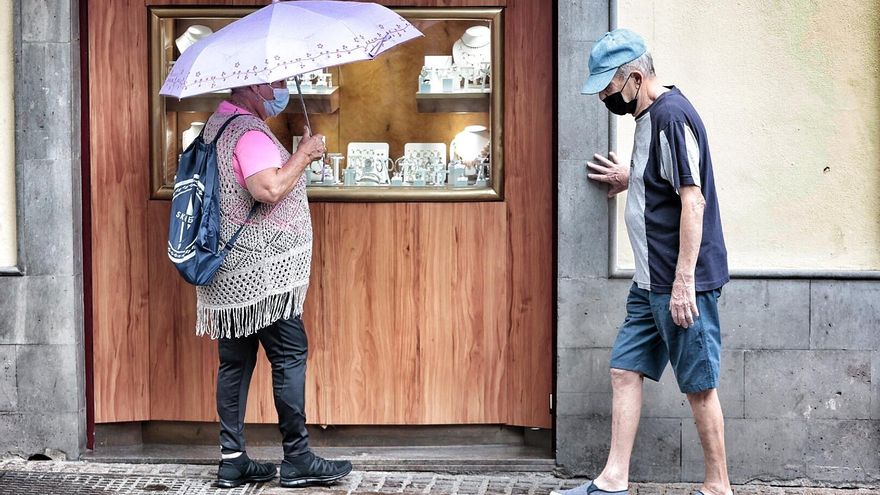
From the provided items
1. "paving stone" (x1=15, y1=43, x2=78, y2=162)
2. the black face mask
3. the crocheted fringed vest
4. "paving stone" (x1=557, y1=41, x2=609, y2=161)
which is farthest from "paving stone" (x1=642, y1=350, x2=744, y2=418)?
"paving stone" (x1=15, y1=43, x2=78, y2=162)

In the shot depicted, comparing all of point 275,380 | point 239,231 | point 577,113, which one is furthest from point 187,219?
point 577,113

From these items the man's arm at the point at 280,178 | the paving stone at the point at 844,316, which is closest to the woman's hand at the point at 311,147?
the man's arm at the point at 280,178

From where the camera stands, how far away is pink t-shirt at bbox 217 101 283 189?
5.21m

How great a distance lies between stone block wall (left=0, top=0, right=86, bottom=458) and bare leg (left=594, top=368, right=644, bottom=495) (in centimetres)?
257

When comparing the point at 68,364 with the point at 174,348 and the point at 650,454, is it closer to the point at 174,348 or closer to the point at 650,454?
the point at 174,348

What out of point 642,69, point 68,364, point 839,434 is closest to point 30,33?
point 68,364

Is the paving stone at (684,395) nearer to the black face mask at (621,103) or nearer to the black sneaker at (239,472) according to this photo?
the black face mask at (621,103)

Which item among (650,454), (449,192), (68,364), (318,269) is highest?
(449,192)

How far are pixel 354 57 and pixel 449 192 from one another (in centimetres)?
127

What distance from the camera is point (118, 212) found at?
6.05 m

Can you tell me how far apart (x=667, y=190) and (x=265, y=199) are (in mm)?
1662

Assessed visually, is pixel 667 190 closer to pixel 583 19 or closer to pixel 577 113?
pixel 577 113

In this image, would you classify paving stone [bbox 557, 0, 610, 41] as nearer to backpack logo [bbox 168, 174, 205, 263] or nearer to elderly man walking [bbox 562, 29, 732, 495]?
elderly man walking [bbox 562, 29, 732, 495]

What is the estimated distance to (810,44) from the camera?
563cm
